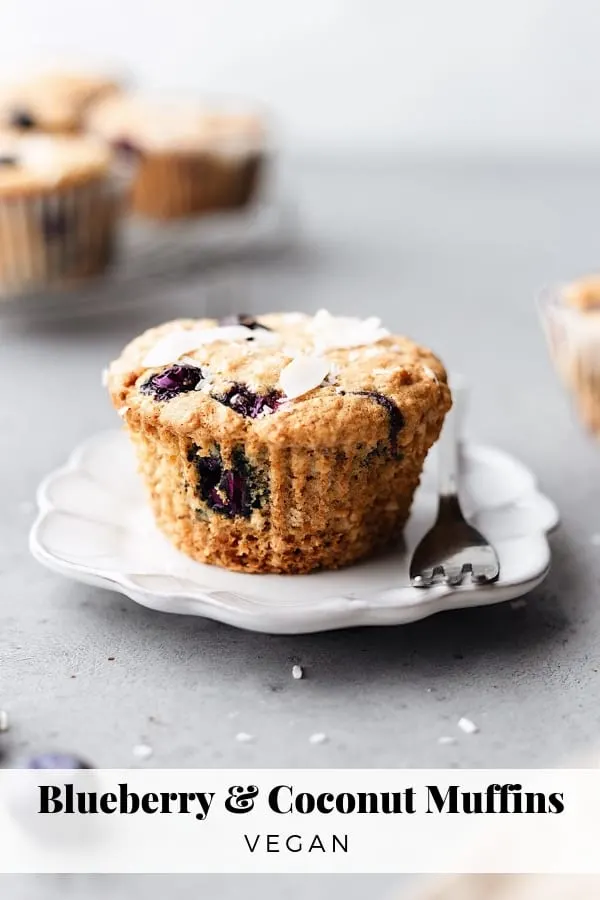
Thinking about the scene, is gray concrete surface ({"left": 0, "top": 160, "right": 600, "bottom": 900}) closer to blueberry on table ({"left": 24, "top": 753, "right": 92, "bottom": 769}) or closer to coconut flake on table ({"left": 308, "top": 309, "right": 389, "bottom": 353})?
blueberry on table ({"left": 24, "top": 753, "right": 92, "bottom": 769})

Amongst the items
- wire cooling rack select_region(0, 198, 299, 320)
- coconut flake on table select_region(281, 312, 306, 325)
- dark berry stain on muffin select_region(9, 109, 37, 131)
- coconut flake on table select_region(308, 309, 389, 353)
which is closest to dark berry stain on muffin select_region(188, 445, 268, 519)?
coconut flake on table select_region(308, 309, 389, 353)

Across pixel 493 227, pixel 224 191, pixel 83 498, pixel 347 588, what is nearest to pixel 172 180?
pixel 224 191

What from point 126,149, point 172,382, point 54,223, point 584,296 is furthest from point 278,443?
point 126,149

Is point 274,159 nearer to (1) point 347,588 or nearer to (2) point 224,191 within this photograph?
(2) point 224,191

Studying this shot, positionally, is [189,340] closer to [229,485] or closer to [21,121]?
[229,485]

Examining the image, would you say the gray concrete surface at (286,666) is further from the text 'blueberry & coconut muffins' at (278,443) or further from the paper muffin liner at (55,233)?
the paper muffin liner at (55,233)

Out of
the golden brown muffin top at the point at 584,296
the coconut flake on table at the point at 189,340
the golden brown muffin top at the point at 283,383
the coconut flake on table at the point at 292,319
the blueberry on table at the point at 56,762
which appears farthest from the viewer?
the golden brown muffin top at the point at 584,296

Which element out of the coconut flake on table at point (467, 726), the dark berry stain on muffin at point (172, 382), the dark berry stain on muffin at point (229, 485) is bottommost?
the coconut flake on table at point (467, 726)

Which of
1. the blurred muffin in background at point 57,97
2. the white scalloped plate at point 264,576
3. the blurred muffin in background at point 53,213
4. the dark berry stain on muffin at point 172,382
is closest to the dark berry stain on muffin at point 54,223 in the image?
the blurred muffin in background at point 53,213
